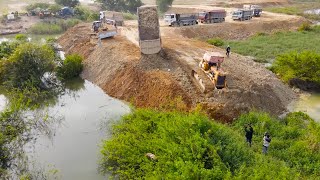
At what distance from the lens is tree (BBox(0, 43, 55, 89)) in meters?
25.2

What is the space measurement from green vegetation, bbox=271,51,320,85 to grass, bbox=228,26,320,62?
6690mm

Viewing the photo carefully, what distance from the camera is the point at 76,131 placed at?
19.7m

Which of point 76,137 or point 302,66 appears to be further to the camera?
point 302,66

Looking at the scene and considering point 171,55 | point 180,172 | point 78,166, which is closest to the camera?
point 180,172

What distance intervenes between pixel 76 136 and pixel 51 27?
3618cm

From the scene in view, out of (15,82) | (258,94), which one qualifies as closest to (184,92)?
(258,94)

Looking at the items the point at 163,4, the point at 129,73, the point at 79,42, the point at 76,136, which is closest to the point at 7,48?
the point at 79,42

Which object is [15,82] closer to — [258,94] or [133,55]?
[133,55]

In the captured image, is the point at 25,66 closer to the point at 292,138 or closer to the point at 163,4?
the point at 292,138

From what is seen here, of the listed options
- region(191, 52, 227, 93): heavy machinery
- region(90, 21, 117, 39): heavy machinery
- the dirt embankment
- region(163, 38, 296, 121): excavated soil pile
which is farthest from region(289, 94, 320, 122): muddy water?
region(90, 21, 117, 39): heavy machinery

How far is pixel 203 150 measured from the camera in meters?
12.0

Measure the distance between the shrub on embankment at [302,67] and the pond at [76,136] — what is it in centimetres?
1297

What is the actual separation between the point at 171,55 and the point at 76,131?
10.9m

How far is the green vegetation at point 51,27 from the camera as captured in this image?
5038 centimetres
